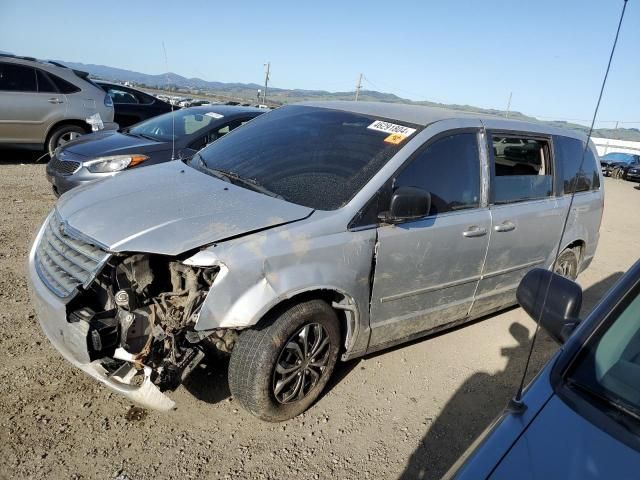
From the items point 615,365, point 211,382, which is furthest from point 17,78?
point 615,365

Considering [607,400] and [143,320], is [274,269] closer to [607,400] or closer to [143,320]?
[143,320]

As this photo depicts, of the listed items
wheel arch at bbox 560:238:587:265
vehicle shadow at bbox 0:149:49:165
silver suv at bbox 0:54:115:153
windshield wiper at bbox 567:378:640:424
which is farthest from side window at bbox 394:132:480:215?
vehicle shadow at bbox 0:149:49:165

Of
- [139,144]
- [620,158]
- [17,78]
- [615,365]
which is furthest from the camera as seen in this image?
[620,158]

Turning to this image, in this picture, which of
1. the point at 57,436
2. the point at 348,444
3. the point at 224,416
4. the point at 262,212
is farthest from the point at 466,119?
the point at 57,436

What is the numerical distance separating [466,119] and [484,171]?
40 centimetres

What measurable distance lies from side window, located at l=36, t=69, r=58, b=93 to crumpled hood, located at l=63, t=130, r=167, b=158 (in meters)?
3.15

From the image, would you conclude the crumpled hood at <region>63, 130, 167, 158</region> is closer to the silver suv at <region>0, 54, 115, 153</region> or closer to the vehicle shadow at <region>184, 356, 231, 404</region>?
the silver suv at <region>0, 54, 115, 153</region>

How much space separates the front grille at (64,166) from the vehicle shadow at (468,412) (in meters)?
4.81

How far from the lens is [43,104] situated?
862 centimetres

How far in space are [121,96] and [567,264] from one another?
9.66 meters

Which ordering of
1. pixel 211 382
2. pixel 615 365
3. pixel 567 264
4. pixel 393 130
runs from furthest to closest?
1. pixel 567 264
2. pixel 393 130
3. pixel 211 382
4. pixel 615 365

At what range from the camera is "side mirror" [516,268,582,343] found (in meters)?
1.85

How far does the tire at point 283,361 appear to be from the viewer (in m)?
2.65

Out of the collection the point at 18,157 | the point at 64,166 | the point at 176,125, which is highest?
the point at 176,125
